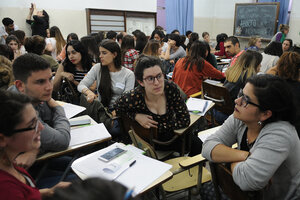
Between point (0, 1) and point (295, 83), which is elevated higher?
point (0, 1)

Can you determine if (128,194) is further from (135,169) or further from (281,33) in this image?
(281,33)

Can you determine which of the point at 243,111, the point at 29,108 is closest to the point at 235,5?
the point at 243,111

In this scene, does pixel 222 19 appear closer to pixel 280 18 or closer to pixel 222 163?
pixel 280 18

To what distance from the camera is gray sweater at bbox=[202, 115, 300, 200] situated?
1.12m

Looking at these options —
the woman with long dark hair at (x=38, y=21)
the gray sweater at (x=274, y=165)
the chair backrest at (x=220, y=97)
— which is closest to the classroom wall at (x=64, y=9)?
the woman with long dark hair at (x=38, y=21)

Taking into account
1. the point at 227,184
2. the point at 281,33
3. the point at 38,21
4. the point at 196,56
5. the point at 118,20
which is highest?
the point at 118,20

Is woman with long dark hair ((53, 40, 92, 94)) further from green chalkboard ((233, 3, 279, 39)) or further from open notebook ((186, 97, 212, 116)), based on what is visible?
green chalkboard ((233, 3, 279, 39))

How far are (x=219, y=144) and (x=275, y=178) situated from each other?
342 mm

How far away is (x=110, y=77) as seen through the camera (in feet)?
9.04

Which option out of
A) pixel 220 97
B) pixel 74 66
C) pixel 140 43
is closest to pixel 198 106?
pixel 220 97

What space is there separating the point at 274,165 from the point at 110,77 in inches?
80.8

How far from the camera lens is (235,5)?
28.5ft

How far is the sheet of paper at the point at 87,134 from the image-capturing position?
5.48 feet

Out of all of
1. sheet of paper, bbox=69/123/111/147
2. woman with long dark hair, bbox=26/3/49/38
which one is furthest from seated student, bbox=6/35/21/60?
sheet of paper, bbox=69/123/111/147
